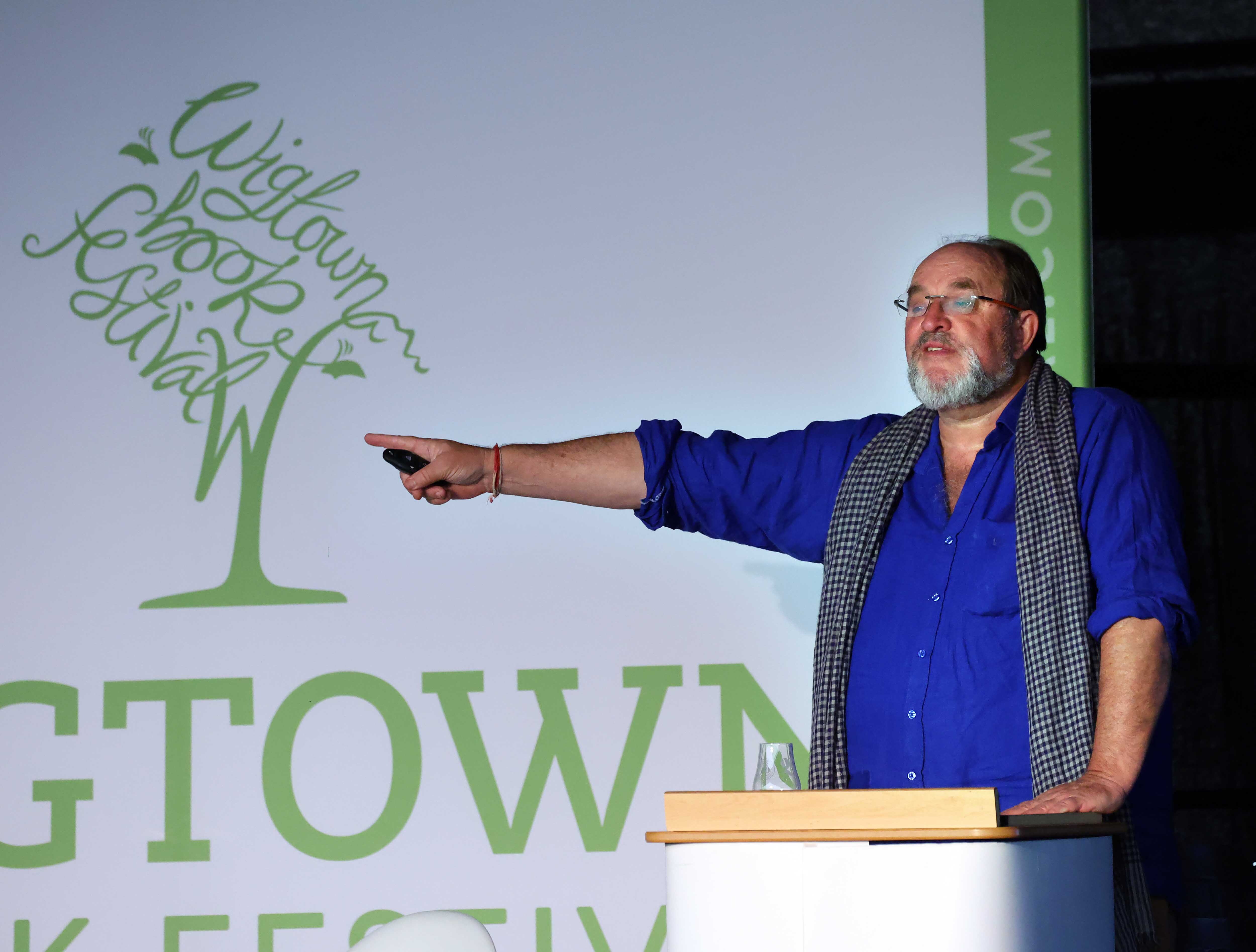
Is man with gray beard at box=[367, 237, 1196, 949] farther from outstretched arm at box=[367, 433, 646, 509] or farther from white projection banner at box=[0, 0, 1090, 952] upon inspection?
white projection banner at box=[0, 0, 1090, 952]

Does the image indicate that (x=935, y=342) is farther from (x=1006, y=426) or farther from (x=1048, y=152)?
(x=1048, y=152)

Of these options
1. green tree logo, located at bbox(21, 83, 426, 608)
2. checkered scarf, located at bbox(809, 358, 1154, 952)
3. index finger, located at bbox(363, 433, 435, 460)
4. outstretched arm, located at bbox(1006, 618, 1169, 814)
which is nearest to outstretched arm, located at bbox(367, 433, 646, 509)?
index finger, located at bbox(363, 433, 435, 460)

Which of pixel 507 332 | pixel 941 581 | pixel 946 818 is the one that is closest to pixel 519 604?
pixel 507 332

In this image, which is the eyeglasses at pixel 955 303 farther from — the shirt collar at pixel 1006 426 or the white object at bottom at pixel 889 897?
the white object at bottom at pixel 889 897

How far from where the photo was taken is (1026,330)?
2.30 metres

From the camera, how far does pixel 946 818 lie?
125 centimetres

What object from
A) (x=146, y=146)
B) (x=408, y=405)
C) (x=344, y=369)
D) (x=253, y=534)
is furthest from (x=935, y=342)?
(x=146, y=146)

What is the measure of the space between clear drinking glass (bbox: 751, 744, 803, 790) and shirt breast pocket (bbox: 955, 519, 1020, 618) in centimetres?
61

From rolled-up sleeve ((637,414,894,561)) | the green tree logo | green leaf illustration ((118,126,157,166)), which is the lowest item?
rolled-up sleeve ((637,414,894,561))

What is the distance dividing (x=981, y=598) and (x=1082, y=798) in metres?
0.52

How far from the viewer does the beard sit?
2219mm

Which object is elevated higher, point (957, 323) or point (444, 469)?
point (957, 323)

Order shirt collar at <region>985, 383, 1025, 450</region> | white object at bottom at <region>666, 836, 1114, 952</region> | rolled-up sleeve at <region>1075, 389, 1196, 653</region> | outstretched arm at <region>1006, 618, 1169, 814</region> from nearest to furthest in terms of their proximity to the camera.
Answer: white object at bottom at <region>666, 836, 1114, 952</region>, outstretched arm at <region>1006, 618, 1169, 814</region>, rolled-up sleeve at <region>1075, 389, 1196, 653</region>, shirt collar at <region>985, 383, 1025, 450</region>

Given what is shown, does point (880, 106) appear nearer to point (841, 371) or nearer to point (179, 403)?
point (841, 371)
